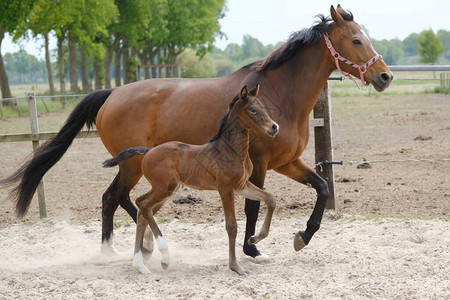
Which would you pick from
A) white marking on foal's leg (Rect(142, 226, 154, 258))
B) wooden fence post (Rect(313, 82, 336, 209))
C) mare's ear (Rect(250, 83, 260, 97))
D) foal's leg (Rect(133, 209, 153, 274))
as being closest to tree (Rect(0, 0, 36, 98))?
wooden fence post (Rect(313, 82, 336, 209))

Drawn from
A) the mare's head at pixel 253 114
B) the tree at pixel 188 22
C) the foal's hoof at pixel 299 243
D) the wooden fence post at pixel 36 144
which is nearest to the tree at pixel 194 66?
the tree at pixel 188 22

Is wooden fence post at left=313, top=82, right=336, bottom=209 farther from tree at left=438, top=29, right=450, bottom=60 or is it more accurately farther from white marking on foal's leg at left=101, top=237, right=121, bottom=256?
tree at left=438, top=29, right=450, bottom=60

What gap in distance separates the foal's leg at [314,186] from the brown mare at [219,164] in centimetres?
58

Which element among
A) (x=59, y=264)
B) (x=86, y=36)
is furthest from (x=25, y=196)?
(x=86, y=36)

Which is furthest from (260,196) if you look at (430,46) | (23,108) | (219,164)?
(430,46)

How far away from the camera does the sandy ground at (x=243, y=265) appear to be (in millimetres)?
4133

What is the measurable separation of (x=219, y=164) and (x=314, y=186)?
1.18 metres

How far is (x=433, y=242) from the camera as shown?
5.15 metres

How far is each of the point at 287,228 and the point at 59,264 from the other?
2315mm

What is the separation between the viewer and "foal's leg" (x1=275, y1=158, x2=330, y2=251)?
16.4 feet

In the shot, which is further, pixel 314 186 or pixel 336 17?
pixel 314 186

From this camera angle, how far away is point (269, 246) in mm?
5496

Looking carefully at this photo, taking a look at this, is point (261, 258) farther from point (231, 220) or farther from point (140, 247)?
point (140, 247)

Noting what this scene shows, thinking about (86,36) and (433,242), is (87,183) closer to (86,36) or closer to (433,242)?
(433,242)
